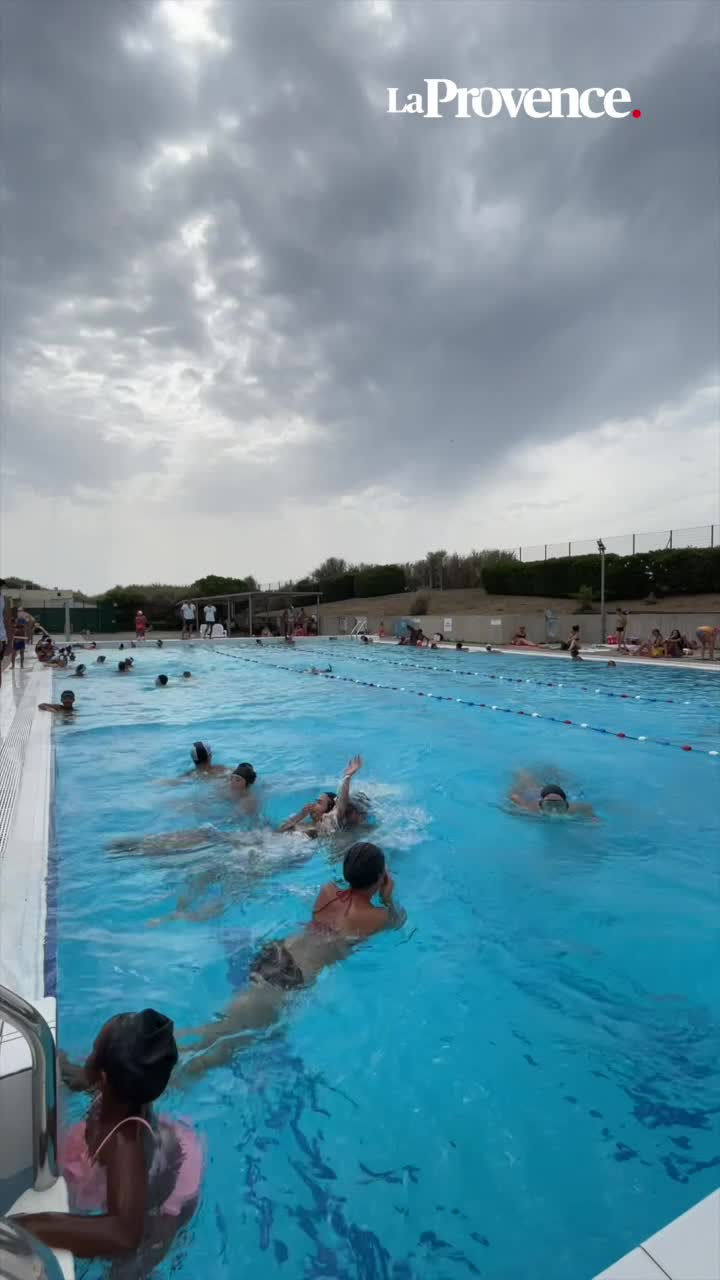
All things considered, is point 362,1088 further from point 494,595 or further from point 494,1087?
point 494,595

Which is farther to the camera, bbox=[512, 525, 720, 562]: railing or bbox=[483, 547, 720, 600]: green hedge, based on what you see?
bbox=[512, 525, 720, 562]: railing

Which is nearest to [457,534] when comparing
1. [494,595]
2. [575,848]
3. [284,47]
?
[494,595]

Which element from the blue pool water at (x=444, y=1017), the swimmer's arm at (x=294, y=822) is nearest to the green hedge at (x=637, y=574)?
the blue pool water at (x=444, y=1017)

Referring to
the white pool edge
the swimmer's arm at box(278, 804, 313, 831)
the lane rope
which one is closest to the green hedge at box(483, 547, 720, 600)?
the lane rope

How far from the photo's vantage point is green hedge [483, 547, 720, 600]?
28.9 metres

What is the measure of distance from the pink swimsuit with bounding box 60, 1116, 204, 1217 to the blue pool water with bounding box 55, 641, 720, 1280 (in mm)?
114

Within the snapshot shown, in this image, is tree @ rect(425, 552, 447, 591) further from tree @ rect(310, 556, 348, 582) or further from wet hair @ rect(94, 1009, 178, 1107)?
wet hair @ rect(94, 1009, 178, 1107)

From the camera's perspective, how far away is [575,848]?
5.17 meters

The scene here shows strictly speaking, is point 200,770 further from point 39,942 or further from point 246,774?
point 39,942

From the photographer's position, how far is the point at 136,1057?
164cm

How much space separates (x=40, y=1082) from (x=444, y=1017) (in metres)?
2.28

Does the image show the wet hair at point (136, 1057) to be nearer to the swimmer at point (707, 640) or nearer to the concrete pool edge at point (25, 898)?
the concrete pool edge at point (25, 898)

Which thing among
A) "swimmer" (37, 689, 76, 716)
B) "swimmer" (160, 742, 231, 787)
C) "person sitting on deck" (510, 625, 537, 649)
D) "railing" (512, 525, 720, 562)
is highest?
"railing" (512, 525, 720, 562)

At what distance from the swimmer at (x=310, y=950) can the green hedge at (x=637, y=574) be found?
29.5 meters
